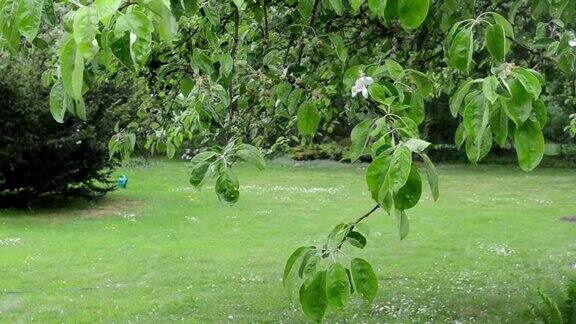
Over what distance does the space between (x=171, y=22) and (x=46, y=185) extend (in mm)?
14075

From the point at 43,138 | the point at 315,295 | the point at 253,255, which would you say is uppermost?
the point at 315,295

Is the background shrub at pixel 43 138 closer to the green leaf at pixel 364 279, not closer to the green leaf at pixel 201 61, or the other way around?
the green leaf at pixel 201 61

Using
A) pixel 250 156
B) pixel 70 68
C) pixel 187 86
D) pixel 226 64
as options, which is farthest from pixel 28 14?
pixel 187 86

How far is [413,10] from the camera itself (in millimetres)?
1398

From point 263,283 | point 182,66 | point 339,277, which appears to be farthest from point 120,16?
point 263,283

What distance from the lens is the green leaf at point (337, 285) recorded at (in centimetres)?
172

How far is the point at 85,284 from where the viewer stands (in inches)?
333

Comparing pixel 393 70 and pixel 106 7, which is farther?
pixel 393 70

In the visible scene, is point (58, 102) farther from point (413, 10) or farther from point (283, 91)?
point (283, 91)

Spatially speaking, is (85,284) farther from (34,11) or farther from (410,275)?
(34,11)

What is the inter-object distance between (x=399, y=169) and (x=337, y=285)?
46 cm

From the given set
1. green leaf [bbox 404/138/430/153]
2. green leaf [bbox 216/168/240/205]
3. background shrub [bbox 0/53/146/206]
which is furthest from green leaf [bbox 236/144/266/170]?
background shrub [bbox 0/53/146/206]

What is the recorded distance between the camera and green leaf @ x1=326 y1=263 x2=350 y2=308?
5.65 ft

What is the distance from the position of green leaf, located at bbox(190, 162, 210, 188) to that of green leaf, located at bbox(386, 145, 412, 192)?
2.43ft
